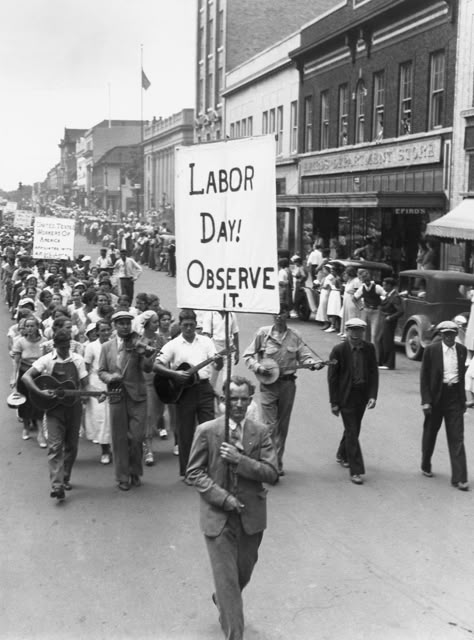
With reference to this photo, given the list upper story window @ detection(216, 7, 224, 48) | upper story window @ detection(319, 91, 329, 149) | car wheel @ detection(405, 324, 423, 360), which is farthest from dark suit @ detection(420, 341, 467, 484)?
upper story window @ detection(216, 7, 224, 48)

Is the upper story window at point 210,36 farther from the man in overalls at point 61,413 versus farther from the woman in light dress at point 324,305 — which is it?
the man in overalls at point 61,413

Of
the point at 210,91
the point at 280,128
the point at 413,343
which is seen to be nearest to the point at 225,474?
the point at 413,343

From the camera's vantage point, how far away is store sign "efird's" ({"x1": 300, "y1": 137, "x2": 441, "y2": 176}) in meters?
29.0

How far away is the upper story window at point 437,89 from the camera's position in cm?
2837

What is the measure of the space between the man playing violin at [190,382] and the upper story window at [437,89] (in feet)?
68.0

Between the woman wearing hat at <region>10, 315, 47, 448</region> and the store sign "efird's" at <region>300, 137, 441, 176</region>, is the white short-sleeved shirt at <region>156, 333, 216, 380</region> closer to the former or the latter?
the woman wearing hat at <region>10, 315, 47, 448</region>

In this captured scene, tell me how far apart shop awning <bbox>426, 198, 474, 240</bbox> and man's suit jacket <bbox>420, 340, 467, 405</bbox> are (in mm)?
14362

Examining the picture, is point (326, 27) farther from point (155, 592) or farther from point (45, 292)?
point (155, 592)

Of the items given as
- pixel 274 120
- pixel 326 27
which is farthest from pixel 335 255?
pixel 274 120

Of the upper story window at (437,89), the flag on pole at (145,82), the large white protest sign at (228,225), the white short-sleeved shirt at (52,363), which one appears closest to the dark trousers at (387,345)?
the white short-sleeved shirt at (52,363)

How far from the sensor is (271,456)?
19.7 ft

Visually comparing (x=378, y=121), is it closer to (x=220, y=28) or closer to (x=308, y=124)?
(x=308, y=124)

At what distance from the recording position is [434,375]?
971 cm

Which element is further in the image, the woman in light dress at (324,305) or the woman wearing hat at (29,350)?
the woman in light dress at (324,305)
